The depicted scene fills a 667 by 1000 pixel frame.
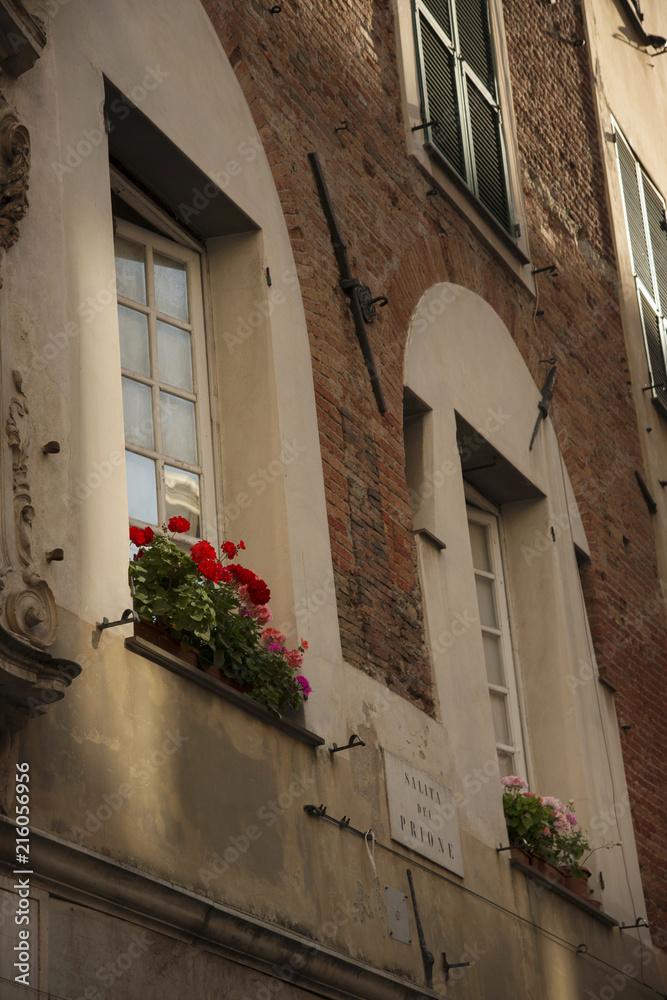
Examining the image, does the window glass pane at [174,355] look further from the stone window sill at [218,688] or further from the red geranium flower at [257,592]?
the stone window sill at [218,688]

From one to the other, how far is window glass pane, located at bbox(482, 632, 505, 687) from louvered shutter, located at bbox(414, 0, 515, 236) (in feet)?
9.61

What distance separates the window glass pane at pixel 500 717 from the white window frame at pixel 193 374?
3202 mm

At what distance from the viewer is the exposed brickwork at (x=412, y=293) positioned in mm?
Result: 7250

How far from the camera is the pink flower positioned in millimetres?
6066

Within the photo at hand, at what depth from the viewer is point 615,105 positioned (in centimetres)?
1326

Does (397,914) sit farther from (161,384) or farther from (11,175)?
(11,175)

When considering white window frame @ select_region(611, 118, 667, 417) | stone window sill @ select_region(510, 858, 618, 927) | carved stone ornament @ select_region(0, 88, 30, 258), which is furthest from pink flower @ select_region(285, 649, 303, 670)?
white window frame @ select_region(611, 118, 667, 417)

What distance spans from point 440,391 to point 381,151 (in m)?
1.46

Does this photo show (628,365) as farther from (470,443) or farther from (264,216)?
(264,216)

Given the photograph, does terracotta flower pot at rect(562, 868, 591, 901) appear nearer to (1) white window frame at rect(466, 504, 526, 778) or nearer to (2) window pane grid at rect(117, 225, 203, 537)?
(1) white window frame at rect(466, 504, 526, 778)

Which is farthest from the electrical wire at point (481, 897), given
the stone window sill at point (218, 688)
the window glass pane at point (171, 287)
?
the window glass pane at point (171, 287)

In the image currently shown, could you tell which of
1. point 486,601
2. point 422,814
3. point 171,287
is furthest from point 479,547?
point 171,287

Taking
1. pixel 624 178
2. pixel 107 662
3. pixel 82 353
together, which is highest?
pixel 624 178

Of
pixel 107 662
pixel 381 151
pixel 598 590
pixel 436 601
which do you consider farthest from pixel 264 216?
pixel 598 590
